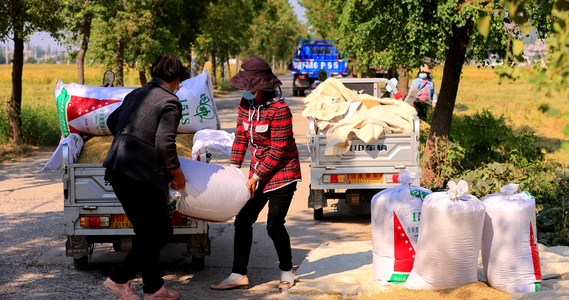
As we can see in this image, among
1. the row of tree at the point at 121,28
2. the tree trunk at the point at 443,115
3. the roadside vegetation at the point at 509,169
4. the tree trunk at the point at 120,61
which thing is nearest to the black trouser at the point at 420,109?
the roadside vegetation at the point at 509,169

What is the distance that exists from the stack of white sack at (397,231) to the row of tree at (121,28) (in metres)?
11.6

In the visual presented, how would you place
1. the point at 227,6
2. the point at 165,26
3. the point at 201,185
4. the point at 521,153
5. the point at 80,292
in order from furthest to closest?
the point at 227,6 < the point at 165,26 < the point at 521,153 < the point at 80,292 < the point at 201,185

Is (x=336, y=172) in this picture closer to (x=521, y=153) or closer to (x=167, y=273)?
(x=167, y=273)

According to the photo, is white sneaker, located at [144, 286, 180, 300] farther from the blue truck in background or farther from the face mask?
the blue truck in background

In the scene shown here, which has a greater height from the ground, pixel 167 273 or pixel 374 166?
pixel 374 166

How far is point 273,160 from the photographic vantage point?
516 centimetres

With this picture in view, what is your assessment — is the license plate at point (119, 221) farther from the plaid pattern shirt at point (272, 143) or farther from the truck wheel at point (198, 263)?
the plaid pattern shirt at point (272, 143)

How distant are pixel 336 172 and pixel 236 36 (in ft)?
107

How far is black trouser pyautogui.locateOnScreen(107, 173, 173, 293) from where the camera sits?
4.68m

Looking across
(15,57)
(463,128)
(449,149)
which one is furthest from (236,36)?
(449,149)

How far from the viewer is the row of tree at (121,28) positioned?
14891 millimetres

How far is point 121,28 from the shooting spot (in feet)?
68.6

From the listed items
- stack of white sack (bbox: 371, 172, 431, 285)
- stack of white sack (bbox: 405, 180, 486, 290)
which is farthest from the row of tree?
stack of white sack (bbox: 405, 180, 486, 290)

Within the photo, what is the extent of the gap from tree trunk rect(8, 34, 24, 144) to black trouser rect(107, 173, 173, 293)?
1135 cm
